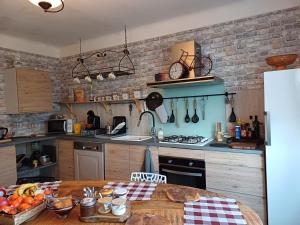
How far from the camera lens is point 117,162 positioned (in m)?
2.93

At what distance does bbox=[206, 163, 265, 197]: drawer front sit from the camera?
2.11 metres

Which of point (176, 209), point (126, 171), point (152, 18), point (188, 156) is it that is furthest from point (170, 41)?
point (176, 209)

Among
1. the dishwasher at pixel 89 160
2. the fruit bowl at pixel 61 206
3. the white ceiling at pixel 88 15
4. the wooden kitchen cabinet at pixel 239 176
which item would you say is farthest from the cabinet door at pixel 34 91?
the wooden kitchen cabinet at pixel 239 176

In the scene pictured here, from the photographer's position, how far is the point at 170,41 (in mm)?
3080

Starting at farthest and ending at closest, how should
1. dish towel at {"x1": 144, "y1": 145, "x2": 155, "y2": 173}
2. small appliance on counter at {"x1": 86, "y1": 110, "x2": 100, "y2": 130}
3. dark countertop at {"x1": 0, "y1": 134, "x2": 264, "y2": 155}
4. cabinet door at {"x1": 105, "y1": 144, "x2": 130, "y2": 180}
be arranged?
small appliance on counter at {"x1": 86, "y1": 110, "x2": 100, "y2": 130} → cabinet door at {"x1": 105, "y1": 144, "x2": 130, "y2": 180} → dish towel at {"x1": 144, "y1": 145, "x2": 155, "y2": 173} → dark countertop at {"x1": 0, "y1": 134, "x2": 264, "y2": 155}

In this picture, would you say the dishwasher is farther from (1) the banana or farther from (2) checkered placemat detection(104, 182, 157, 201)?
(1) the banana

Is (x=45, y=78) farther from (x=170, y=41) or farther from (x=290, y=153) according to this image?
(x=290, y=153)

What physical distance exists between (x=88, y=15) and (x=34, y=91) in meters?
1.55

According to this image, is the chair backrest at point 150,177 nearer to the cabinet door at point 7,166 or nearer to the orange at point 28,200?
the orange at point 28,200

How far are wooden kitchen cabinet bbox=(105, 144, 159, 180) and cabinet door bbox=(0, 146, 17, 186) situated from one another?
4.04 ft

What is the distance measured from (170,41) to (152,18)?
1.27 feet

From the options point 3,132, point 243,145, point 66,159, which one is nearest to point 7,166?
point 3,132

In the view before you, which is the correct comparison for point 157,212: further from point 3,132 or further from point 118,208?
point 3,132

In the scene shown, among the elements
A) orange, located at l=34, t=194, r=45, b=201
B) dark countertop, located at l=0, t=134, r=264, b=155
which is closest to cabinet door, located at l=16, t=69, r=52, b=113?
dark countertop, located at l=0, t=134, r=264, b=155
